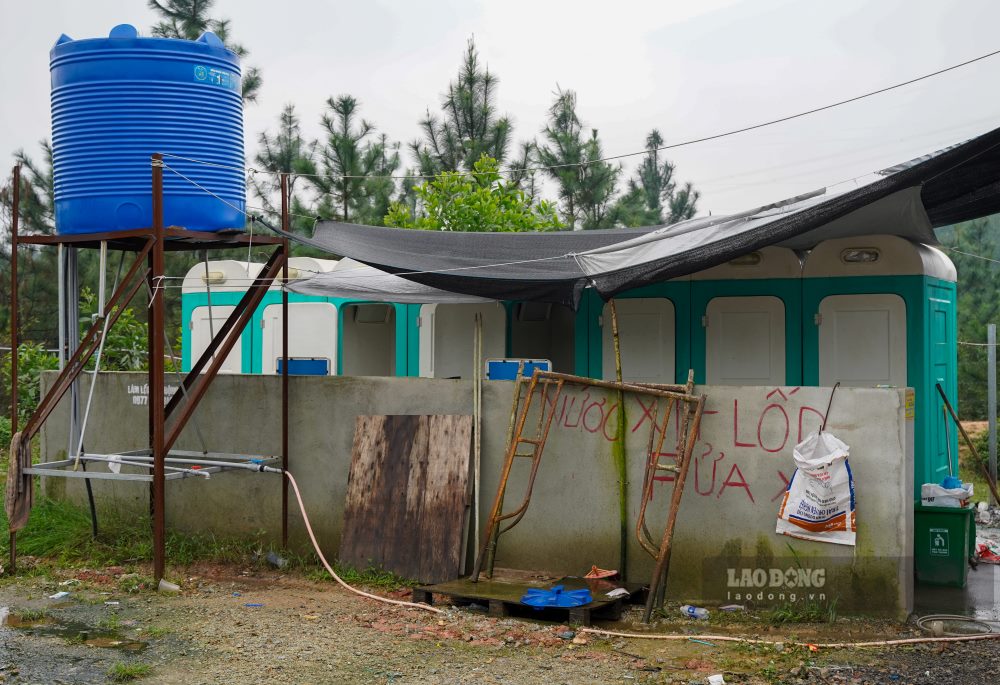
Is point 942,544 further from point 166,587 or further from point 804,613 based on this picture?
point 166,587

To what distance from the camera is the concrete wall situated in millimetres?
6949

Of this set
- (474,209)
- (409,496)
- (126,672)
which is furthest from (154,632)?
(474,209)

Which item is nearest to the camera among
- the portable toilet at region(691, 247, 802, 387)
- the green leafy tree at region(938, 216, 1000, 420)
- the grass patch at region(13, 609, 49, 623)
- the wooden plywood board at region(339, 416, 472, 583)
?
the grass patch at region(13, 609, 49, 623)

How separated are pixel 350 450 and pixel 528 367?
5.40 ft

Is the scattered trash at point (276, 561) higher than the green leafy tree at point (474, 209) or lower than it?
lower

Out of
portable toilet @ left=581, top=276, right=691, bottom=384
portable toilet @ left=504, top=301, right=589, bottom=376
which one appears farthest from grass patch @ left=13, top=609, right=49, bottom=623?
portable toilet @ left=504, top=301, right=589, bottom=376

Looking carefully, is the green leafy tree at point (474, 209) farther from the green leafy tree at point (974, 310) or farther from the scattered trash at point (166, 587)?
the scattered trash at point (166, 587)

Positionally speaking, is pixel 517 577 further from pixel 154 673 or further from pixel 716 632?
pixel 154 673

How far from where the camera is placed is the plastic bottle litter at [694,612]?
23.2 ft

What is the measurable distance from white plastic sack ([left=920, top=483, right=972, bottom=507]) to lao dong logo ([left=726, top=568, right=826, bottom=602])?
Answer: 4.78 ft

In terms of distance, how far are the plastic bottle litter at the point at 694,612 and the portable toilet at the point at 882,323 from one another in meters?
2.49

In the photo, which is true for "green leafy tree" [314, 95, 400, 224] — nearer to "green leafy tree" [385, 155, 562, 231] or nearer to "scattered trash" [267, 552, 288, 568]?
"green leafy tree" [385, 155, 562, 231]

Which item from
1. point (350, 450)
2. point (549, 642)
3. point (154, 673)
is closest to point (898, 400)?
point (549, 642)

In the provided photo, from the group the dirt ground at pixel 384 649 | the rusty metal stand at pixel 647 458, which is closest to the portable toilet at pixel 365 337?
the rusty metal stand at pixel 647 458
